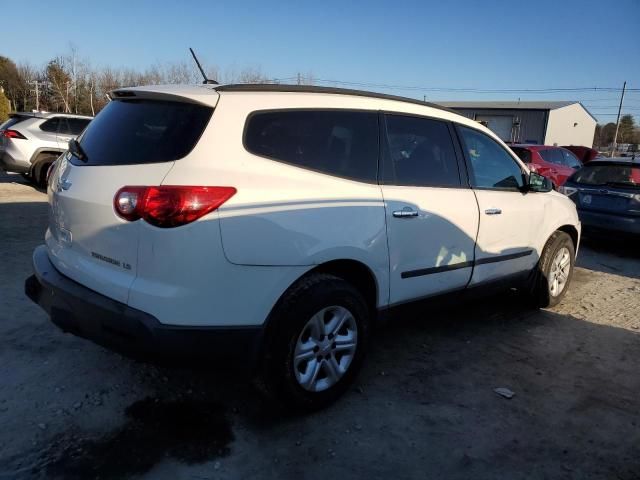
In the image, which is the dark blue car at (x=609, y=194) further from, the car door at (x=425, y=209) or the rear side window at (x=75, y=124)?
the rear side window at (x=75, y=124)

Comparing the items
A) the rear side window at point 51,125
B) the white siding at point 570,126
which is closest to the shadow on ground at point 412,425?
the rear side window at point 51,125

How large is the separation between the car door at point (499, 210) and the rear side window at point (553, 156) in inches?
329

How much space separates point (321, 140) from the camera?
2945 mm

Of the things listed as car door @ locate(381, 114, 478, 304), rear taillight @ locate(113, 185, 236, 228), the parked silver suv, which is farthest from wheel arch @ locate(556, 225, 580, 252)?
the parked silver suv

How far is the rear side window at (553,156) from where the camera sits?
12086 mm

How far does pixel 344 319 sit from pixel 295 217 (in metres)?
0.72

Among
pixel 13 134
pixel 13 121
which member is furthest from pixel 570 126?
pixel 13 134

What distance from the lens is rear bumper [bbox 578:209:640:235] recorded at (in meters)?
7.10

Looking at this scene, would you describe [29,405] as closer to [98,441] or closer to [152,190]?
[98,441]

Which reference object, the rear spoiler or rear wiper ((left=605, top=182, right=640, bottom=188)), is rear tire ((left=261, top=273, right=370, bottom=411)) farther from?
rear wiper ((left=605, top=182, right=640, bottom=188))

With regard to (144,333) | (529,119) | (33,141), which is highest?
(529,119)

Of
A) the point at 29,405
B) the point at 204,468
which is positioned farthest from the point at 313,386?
the point at 29,405

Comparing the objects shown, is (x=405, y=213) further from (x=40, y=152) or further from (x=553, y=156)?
(x=553, y=156)

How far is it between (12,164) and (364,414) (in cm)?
1006
